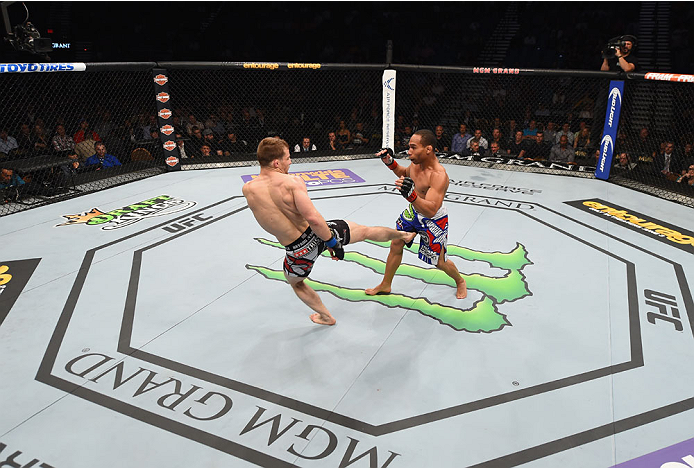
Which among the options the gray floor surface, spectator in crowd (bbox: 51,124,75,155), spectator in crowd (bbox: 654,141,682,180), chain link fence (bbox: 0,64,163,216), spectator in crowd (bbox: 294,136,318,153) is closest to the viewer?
the gray floor surface

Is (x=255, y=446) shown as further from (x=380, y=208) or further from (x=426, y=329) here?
(x=380, y=208)

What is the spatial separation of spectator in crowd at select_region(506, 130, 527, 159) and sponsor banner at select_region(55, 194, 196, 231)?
5084 millimetres

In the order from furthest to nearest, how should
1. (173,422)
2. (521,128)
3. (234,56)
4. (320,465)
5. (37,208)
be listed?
(234,56)
(521,128)
(37,208)
(173,422)
(320,465)

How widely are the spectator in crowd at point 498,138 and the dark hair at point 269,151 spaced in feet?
18.5

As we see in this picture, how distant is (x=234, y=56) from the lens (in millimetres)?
12234

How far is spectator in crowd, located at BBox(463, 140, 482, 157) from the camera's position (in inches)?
311

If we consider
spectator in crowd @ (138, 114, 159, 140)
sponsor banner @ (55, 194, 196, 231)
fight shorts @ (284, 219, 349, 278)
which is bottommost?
sponsor banner @ (55, 194, 196, 231)

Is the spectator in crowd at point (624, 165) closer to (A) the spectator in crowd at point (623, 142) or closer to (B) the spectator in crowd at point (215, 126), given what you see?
(A) the spectator in crowd at point (623, 142)

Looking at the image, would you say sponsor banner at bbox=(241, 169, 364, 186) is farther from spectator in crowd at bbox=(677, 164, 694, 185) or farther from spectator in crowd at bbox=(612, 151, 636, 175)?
spectator in crowd at bbox=(677, 164, 694, 185)

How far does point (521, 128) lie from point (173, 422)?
798cm

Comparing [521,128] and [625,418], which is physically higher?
[521,128]

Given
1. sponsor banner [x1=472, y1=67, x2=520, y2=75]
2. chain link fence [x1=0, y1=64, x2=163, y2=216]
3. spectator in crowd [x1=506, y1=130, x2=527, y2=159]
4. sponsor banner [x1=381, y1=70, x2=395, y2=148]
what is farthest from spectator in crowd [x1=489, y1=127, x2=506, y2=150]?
chain link fence [x1=0, y1=64, x2=163, y2=216]

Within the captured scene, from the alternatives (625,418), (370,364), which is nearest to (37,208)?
(370,364)

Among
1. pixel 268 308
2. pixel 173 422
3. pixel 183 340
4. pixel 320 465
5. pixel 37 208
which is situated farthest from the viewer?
pixel 37 208
